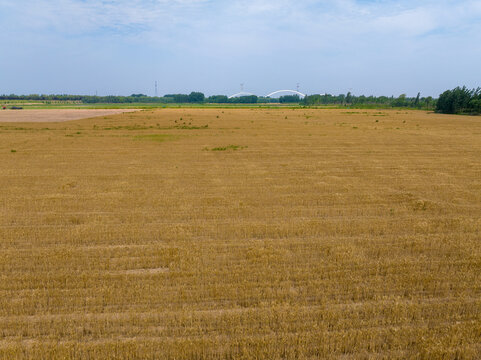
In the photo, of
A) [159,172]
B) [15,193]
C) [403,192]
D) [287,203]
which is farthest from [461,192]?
[15,193]

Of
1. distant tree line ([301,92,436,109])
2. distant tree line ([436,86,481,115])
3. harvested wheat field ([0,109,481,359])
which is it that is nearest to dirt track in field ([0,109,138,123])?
harvested wheat field ([0,109,481,359])

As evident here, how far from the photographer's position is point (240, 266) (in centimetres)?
745

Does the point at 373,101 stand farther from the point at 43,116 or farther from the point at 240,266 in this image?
the point at 240,266

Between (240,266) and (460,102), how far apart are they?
9613 cm

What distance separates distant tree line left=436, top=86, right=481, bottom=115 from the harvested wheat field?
79.5 m

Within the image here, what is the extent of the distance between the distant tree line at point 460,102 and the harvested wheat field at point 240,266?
7955 centimetres

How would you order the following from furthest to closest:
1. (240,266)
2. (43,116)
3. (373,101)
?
1. (373,101)
2. (43,116)
3. (240,266)

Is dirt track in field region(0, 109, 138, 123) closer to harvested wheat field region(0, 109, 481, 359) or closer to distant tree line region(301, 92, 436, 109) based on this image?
harvested wheat field region(0, 109, 481, 359)

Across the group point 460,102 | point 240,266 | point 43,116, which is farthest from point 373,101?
point 240,266

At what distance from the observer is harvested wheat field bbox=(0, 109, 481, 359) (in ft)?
17.1

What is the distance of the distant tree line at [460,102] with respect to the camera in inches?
3111

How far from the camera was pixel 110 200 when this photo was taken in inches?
488

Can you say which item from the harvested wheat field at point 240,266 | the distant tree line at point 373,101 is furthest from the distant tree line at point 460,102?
the harvested wheat field at point 240,266

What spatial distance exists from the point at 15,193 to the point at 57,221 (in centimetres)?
461
